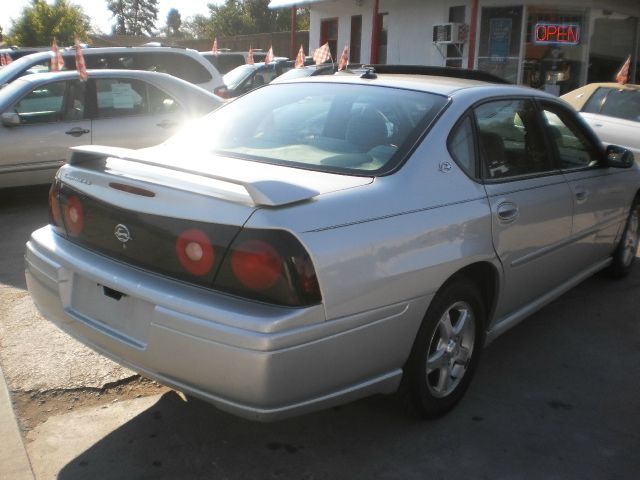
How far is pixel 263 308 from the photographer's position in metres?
2.58

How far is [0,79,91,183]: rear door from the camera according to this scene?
7148 millimetres

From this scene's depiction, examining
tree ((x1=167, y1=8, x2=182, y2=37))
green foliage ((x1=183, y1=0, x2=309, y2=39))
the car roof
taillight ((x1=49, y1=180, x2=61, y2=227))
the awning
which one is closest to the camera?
taillight ((x1=49, y1=180, x2=61, y2=227))

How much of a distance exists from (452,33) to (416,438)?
15.2 metres

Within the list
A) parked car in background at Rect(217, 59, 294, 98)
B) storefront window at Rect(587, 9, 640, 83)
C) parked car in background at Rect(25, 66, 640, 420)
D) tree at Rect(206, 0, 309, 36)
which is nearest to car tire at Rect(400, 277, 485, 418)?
parked car in background at Rect(25, 66, 640, 420)

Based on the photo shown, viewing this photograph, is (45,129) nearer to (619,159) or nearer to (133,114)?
(133,114)

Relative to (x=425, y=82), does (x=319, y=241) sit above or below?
below

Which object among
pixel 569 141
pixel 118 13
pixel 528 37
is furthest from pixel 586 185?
pixel 118 13

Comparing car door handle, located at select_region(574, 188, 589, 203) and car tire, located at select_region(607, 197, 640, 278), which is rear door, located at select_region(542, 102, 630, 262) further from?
car tire, located at select_region(607, 197, 640, 278)

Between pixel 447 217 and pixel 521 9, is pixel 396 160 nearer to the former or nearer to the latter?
pixel 447 217

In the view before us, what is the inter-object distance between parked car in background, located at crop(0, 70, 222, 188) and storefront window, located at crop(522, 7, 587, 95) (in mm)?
10457

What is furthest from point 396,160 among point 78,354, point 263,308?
point 78,354

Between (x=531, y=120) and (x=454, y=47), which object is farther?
(x=454, y=47)

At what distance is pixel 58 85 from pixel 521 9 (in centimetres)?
1196

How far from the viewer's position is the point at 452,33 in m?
17.0
